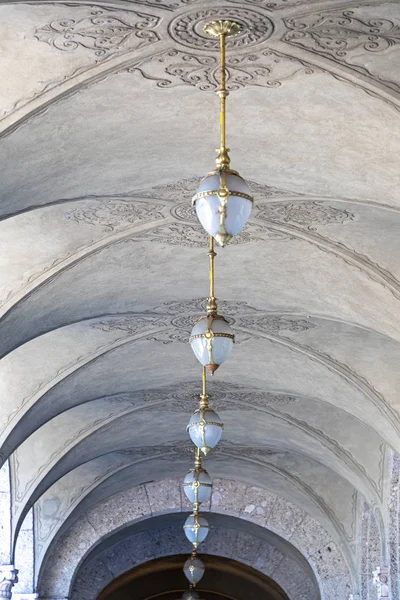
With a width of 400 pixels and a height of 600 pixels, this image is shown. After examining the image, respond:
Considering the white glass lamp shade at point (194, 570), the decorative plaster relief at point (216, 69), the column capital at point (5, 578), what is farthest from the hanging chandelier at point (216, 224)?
the white glass lamp shade at point (194, 570)

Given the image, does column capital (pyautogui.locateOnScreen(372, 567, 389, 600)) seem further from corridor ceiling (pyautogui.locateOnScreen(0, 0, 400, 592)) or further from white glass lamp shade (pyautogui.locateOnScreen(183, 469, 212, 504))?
white glass lamp shade (pyautogui.locateOnScreen(183, 469, 212, 504))

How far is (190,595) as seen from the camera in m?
29.1

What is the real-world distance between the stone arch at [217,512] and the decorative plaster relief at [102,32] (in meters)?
16.3

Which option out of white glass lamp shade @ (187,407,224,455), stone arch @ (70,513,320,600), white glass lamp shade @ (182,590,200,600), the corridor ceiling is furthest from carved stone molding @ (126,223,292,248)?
white glass lamp shade @ (182,590,200,600)

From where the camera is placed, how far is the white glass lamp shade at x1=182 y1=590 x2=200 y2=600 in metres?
28.8

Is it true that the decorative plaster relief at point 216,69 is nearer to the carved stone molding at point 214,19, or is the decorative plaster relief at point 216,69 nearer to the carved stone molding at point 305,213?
the carved stone molding at point 214,19

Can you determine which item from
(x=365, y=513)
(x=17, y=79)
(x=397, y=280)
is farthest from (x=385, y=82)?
(x=365, y=513)

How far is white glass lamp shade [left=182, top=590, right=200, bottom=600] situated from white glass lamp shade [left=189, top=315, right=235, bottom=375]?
20.0 metres

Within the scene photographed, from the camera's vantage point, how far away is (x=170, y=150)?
9.51 meters

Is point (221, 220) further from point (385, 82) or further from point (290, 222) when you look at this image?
point (290, 222)

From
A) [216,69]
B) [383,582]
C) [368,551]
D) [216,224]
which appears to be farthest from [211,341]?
[368,551]

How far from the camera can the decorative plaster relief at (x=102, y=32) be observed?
7391 millimetres

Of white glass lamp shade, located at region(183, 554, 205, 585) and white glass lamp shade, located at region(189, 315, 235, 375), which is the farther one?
white glass lamp shade, located at region(183, 554, 205, 585)

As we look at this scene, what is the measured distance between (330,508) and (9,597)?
665cm
